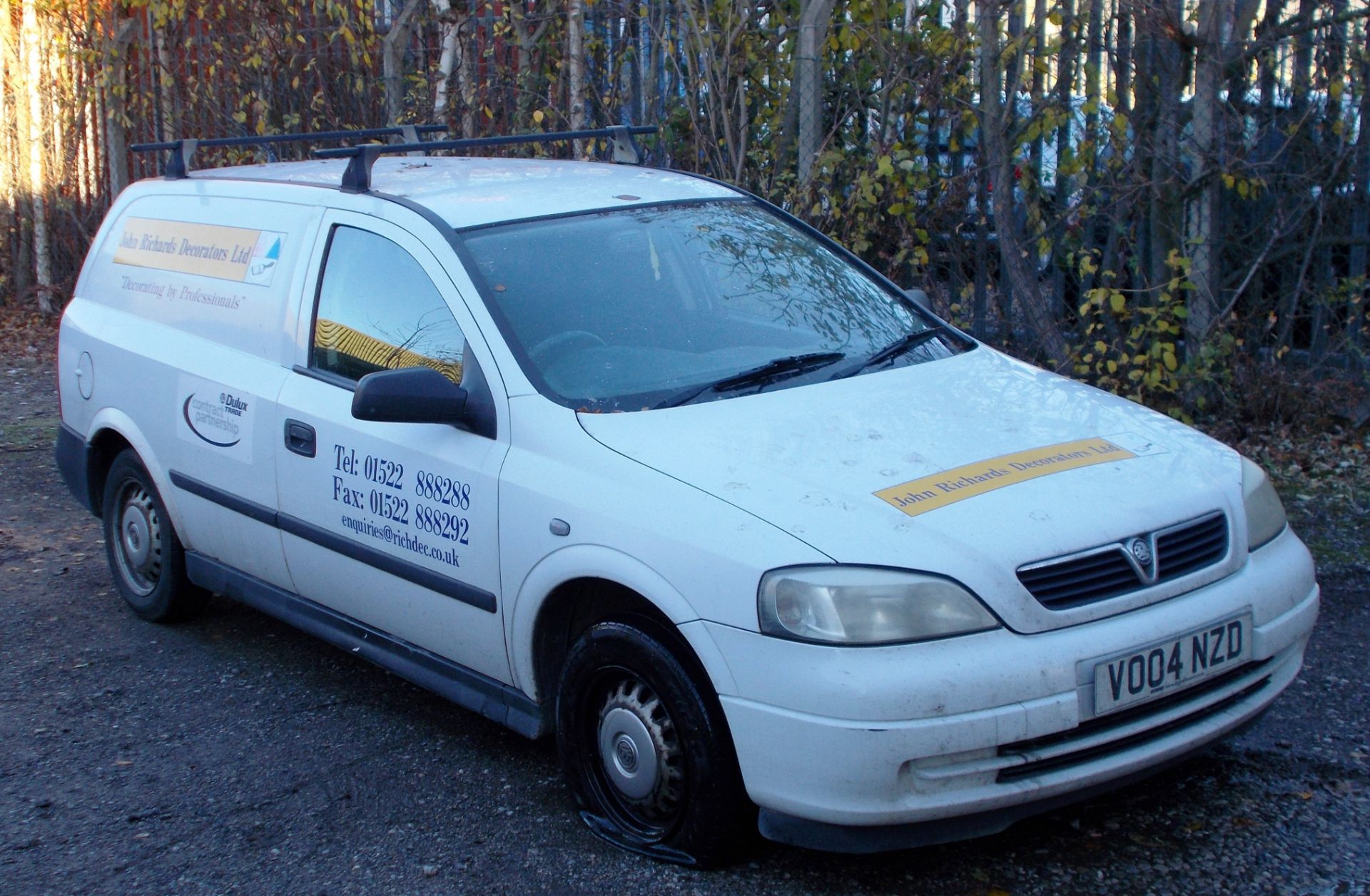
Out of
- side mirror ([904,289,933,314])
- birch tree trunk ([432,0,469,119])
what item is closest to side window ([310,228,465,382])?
side mirror ([904,289,933,314])

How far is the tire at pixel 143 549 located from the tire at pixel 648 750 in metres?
2.23

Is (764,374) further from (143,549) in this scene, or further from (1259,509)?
(143,549)

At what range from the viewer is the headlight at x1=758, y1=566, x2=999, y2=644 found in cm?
295

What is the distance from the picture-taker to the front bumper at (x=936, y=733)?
2.90 meters

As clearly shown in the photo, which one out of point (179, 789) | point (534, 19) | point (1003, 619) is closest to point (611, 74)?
point (534, 19)

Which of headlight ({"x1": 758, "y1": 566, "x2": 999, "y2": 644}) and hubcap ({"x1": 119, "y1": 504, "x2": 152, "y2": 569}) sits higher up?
headlight ({"x1": 758, "y1": 566, "x2": 999, "y2": 644})

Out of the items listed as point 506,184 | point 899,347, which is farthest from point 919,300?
point 506,184

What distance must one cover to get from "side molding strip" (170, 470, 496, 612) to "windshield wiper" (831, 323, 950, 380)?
1.17 m

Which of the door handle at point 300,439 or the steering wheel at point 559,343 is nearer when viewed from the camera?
the steering wheel at point 559,343

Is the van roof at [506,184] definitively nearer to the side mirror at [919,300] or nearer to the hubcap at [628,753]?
the side mirror at [919,300]

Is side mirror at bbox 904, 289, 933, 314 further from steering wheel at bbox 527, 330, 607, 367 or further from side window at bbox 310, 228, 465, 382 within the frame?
side window at bbox 310, 228, 465, 382

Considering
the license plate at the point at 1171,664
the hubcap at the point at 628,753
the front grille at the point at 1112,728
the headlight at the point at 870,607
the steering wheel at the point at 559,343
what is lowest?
the hubcap at the point at 628,753

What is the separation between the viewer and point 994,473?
10.8ft

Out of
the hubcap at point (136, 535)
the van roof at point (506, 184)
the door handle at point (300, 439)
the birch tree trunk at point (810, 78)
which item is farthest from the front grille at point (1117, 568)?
the birch tree trunk at point (810, 78)
